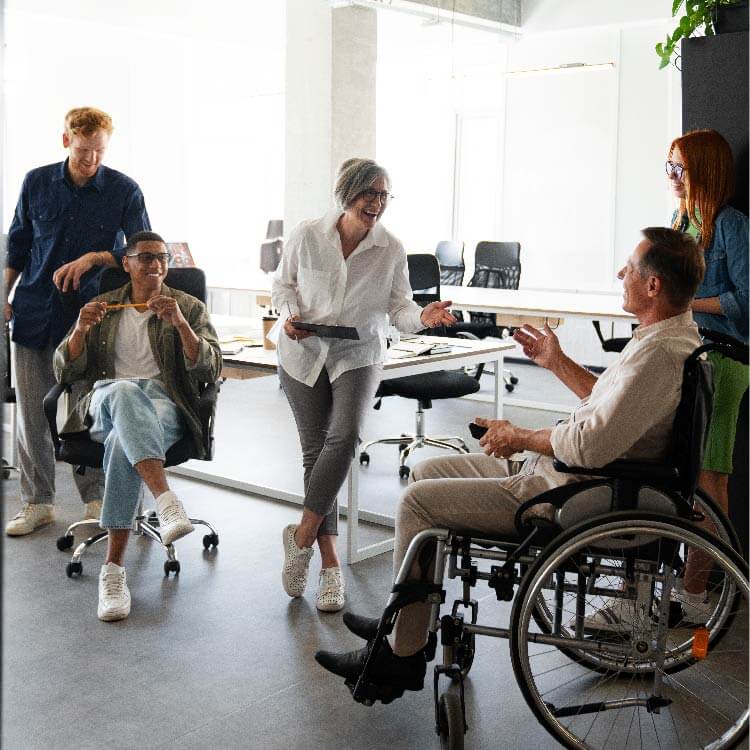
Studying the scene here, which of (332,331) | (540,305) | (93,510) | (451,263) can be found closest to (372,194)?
(332,331)

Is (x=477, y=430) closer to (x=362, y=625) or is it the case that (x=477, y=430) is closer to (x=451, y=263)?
(x=362, y=625)

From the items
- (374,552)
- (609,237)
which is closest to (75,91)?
(609,237)

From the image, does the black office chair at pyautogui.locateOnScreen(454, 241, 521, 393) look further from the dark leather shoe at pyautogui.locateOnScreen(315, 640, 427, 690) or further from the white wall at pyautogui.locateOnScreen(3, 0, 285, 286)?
the dark leather shoe at pyautogui.locateOnScreen(315, 640, 427, 690)

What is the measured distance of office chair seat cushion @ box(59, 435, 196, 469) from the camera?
3.48 meters

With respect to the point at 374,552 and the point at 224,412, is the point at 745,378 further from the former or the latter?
the point at 224,412

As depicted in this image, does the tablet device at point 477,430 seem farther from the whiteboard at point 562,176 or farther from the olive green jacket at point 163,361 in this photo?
the whiteboard at point 562,176

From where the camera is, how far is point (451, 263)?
877cm

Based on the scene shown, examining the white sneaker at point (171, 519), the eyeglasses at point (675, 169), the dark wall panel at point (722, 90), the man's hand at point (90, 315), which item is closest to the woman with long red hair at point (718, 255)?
the eyeglasses at point (675, 169)

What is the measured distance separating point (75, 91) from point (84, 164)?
605cm

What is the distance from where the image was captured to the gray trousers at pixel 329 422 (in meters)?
3.27

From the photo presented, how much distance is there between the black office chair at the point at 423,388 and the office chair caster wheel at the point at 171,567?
3.84ft

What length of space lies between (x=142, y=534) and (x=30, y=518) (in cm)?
48

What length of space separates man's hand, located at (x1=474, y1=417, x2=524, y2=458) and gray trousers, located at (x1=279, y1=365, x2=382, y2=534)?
0.88 meters

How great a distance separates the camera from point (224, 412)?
22.0ft
